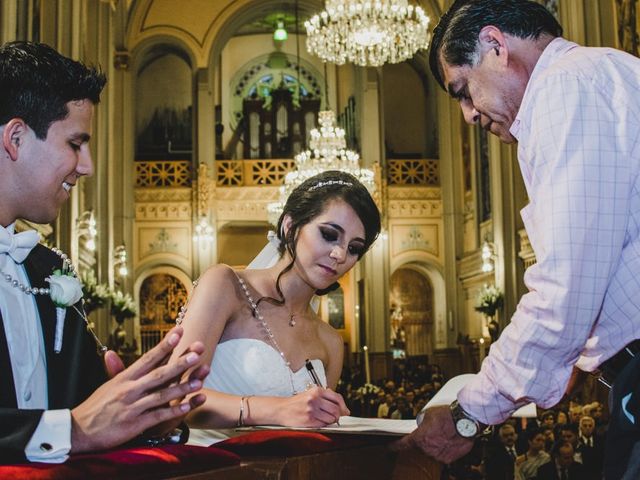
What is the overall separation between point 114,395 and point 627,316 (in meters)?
1.24

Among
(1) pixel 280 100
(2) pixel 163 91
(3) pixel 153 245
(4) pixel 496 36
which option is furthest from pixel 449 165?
(4) pixel 496 36

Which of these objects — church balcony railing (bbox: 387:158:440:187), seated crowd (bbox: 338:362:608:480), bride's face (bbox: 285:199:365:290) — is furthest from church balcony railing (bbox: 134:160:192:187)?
bride's face (bbox: 285:199:365:290)

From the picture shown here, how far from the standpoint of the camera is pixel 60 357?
7.20 feet

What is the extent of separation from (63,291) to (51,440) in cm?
65

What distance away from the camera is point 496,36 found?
2.43 metres

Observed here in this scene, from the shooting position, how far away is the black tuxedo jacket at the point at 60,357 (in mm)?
1913

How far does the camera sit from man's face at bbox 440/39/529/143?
2.43 metres

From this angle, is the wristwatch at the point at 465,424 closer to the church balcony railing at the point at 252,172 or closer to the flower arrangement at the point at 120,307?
the flower arrangement at the point at 120,307

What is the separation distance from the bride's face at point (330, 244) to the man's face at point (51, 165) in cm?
119

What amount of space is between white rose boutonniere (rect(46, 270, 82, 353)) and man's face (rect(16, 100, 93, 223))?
157 mm

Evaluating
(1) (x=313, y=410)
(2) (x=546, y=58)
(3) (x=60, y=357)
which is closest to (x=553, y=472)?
(1) (x=313, y=410)

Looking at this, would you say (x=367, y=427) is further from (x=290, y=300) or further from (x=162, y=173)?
(x=162, y=173)

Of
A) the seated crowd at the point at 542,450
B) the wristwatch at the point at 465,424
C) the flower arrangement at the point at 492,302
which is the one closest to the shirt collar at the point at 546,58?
the wristwatch at the point at 465,424

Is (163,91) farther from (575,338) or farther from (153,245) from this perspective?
(575,338)
